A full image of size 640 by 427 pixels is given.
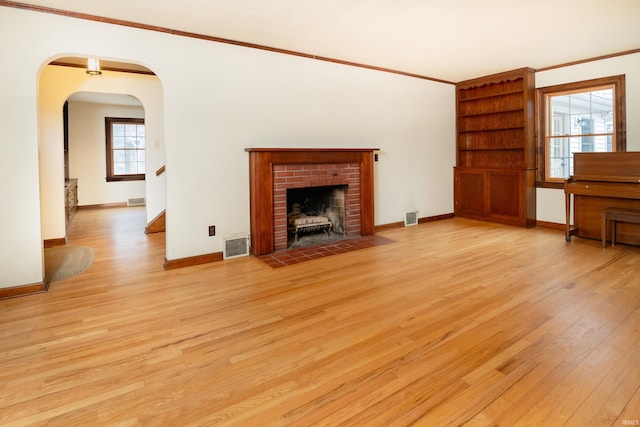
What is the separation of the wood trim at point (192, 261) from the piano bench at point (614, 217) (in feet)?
14.4

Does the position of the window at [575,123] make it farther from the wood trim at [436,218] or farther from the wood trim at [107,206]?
the wood trim at [107,206]

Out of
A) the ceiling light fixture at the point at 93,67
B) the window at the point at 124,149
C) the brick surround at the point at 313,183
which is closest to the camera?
the brick surround at the point at 313,183

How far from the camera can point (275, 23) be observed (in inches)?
141

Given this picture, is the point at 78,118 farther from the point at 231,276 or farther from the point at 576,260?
the point at 576,260

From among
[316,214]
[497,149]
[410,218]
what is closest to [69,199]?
[316,214]

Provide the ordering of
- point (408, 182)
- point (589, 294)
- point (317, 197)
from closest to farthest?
point (589, 294), point (317, 197), point (408, 182)

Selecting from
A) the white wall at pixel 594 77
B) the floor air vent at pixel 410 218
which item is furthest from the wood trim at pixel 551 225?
the floor air vent at pixel 410 218

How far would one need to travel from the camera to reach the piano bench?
404cm

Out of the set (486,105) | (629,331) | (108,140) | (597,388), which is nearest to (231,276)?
(597,388)

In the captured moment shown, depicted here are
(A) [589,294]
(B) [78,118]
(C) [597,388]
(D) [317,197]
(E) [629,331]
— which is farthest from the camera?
(B) [78,118]

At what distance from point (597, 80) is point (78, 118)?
32.3 ft

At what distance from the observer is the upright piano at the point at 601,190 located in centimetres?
425

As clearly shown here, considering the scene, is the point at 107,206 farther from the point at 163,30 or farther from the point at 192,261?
the point at 163,30

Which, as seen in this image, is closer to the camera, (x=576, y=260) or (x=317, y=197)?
(x=576, y=260)
